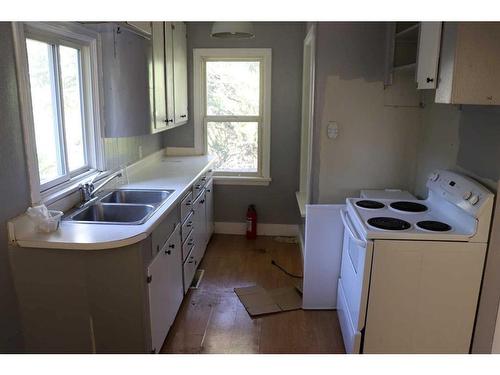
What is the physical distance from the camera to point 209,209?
4156 mm

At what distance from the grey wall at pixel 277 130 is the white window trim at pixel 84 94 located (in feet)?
5.12

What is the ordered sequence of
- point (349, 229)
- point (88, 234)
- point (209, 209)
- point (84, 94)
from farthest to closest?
point (209, 209) < point (84, 94) < point (349, 229) < point (88, 234)

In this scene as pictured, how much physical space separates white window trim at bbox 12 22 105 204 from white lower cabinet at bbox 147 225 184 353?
0.68m

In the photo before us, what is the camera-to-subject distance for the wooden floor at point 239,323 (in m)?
2.59

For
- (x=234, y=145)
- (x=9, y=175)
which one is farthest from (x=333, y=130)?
(x=9, y=175)

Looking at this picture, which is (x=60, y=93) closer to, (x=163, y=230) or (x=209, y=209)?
(x=163, y=230)

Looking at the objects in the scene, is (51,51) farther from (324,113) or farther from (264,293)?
(264,293)

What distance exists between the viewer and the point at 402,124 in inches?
119

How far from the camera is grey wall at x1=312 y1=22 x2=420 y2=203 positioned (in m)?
2.93

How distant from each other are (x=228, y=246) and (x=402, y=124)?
2123mm

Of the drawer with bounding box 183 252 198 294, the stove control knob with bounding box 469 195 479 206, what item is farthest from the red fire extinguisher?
the stove control knob with bounding box 469 195 479 206

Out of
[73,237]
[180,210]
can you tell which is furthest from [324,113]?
[73,237]

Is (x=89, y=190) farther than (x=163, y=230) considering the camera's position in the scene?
Yes

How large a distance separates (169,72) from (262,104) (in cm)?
117
